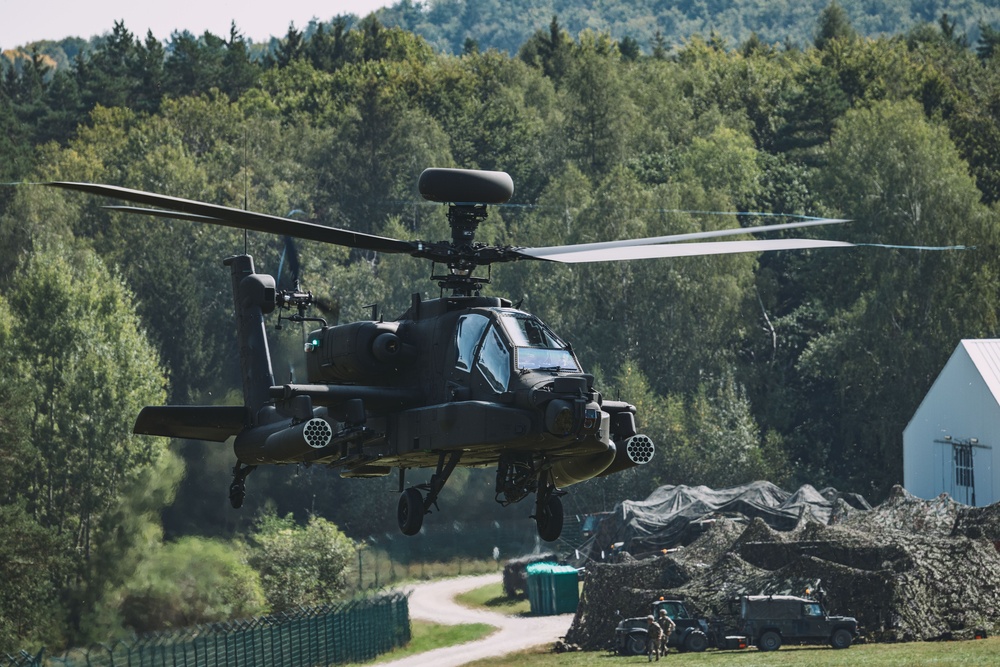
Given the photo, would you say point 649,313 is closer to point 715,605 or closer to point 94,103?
point 715,605

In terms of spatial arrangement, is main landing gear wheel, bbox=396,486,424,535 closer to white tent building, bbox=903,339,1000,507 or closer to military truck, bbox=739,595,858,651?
military truck, bbox=739,595,858,651

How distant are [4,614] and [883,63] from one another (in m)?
65.5

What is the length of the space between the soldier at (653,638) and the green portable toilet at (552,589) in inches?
429

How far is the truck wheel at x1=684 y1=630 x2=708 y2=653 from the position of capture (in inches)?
1684

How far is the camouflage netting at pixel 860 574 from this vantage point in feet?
140

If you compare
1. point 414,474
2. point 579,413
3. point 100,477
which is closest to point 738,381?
point 414,474

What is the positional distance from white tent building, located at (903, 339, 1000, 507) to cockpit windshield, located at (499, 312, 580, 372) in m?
34.8

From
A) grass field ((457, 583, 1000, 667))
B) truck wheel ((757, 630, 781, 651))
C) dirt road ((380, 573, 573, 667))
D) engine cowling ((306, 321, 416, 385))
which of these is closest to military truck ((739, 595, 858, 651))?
truck wheel ((757, 630, 781, 651))

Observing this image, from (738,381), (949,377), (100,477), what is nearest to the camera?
(949,377)

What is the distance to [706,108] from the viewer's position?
97250mm

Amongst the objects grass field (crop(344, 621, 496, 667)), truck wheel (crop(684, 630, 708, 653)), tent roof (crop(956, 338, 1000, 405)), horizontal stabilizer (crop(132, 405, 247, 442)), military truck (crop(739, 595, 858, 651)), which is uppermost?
tent roof (crop(956, 338, 1000, 405))

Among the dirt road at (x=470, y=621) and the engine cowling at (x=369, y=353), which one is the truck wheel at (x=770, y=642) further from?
the engine cowling at (x=369, y=353)

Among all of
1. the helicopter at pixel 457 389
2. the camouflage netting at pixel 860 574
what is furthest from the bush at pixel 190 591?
the helicopter at pixel 457 389

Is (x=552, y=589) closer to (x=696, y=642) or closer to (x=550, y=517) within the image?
(x=696, y=642)
